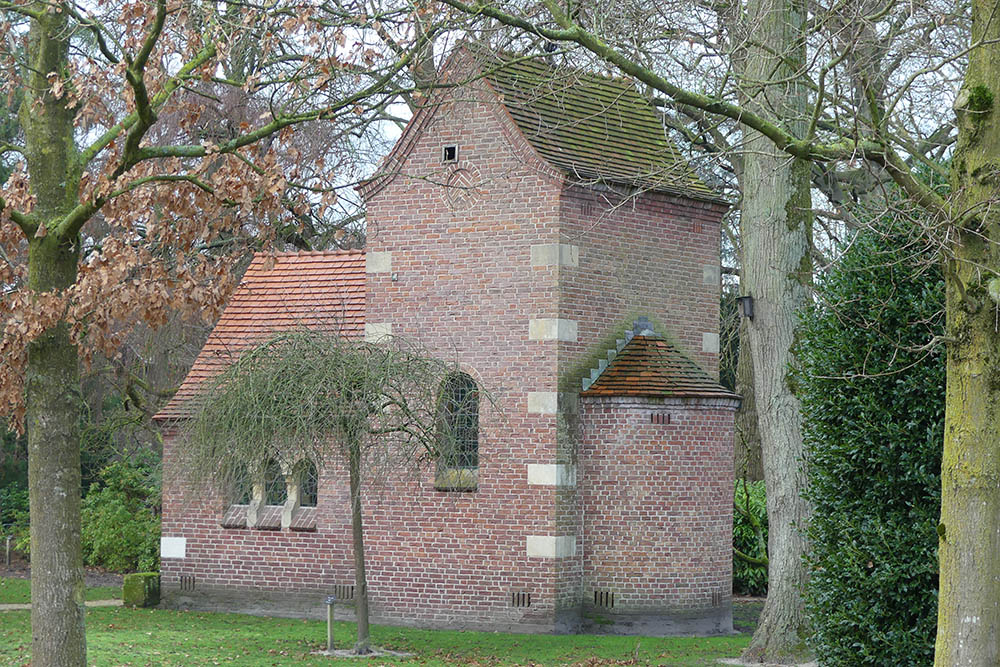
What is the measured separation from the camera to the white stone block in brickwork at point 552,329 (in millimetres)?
18109

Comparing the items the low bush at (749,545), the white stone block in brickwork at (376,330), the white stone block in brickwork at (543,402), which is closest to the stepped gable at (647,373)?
the white stone block in brickwork at (543,402)

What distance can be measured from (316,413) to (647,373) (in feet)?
17.1

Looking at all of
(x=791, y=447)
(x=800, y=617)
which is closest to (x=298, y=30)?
(x=791, y=447)

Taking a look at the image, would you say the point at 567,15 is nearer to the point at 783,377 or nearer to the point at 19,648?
the point at 783,377

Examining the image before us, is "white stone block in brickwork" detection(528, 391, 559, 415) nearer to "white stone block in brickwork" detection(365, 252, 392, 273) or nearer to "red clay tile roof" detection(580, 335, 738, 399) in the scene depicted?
"red clay tile roof" detection(580, 335, 738, 399)

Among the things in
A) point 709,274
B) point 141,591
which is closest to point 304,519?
point 141,591

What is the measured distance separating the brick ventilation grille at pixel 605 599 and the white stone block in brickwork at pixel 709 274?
16.7 ft

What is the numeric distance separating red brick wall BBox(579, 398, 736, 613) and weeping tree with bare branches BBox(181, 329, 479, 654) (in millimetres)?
2384

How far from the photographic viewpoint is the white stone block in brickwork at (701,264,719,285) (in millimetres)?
20125

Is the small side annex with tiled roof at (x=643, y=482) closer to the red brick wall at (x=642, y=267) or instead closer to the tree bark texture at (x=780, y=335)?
the red brick wall at (x=642, y=267)

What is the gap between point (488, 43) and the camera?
42.8 ft

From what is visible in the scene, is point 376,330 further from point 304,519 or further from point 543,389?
point 304,519

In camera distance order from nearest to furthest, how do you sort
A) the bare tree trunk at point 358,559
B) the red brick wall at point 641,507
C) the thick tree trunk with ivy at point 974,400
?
the thick tree trunk with ivy at point 974,400 < the bare tree trunk at point 358,559 < the red brick wall at point 641,507

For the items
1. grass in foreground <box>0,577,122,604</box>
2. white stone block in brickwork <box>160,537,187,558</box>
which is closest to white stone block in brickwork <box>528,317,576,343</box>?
white stone block in brickwork <box>160,537,187,558</box>
